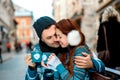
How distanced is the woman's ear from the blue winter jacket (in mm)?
47

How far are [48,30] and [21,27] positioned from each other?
366 ft

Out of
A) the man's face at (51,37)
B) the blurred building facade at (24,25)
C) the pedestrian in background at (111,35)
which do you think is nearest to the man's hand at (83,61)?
the man's face at (51,37)

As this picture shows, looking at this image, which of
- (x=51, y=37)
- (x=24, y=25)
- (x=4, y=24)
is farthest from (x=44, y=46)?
(x=24, y=25)

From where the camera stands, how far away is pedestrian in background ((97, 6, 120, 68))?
17.0 feet

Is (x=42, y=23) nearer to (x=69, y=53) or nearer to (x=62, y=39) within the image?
(x=62, y=39)

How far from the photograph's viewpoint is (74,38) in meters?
2.90

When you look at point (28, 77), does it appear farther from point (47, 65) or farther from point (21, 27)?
point (21, 27)

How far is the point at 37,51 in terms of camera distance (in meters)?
3.04

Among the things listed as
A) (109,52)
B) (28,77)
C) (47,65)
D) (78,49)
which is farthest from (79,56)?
(109,52)

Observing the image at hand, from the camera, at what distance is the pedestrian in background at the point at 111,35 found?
5195mm

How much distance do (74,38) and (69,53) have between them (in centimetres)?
15

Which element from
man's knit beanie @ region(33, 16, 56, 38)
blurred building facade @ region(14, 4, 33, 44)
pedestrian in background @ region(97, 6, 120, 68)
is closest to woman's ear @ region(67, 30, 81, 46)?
man's knit beanie @ region(33, 16, 56, 38)

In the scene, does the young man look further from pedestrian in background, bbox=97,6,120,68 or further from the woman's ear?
pedestrian in background, bbox=97,6,120,68

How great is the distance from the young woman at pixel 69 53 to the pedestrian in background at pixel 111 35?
2212 millimetres
